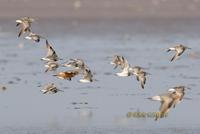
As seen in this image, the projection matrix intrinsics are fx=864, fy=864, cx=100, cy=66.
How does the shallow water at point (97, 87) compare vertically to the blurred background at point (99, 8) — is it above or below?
below

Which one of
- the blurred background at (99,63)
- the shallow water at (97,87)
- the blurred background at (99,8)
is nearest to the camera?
the shallow water at (97,87)

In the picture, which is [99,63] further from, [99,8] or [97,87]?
[99,8]

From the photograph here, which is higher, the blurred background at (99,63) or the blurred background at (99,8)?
the blurred background at (99,8)

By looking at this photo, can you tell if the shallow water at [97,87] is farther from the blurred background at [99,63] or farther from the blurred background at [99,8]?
the blurred background at [99,8]

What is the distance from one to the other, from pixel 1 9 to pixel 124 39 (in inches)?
589

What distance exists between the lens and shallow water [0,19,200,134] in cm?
1684

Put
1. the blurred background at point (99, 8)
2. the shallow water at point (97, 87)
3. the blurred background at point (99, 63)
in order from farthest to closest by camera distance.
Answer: the blurred background at point (99, 8) → the blurred background at point (99, 63) → the shallow water at point (97, 87)

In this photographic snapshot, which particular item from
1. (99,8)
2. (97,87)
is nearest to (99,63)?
(97,87)

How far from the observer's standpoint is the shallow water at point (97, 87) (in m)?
16.8

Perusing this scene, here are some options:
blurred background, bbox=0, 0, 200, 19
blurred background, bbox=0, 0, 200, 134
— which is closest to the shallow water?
blurred background, bbox=0, 0, 200, 134

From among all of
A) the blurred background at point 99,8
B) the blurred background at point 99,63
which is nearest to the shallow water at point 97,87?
the blurred background at point 99,63

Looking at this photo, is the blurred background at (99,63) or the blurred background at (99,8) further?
the blurred background at (99,8)

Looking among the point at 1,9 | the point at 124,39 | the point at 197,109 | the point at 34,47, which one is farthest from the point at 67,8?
the point at 197,109

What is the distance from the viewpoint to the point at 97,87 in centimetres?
2184
